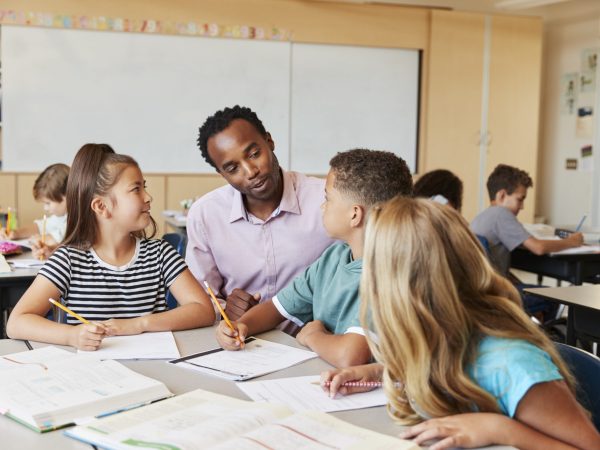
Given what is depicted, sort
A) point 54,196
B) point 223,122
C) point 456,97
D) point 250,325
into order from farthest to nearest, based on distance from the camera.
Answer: point 456,97
point 54,196
point 223,122
point 250,325

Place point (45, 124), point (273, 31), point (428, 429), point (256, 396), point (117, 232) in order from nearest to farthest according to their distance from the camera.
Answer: point (428, 429)
point (256, 396)
point (117, 232)
point (45, 124)
point (273, 31)

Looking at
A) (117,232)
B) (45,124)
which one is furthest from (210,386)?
(45,124)

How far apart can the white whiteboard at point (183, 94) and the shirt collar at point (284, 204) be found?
4.24m

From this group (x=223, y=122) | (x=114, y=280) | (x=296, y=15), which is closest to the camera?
(x=114, y=280)

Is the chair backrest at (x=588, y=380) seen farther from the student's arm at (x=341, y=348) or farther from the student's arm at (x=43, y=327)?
the student's arm at (x=43, y=327)

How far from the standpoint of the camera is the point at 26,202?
6.01 meters

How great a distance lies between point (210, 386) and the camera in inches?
54.4

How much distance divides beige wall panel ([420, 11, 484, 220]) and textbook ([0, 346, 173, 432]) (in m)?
5.95

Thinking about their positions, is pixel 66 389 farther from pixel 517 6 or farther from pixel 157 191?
pixel 517 6

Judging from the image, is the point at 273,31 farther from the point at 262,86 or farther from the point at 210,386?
the point at 210,386

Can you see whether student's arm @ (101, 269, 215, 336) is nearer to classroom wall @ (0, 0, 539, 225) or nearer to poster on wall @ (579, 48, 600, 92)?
classroom wall @ (0, 0, 539, 225)

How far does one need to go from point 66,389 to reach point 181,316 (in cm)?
58

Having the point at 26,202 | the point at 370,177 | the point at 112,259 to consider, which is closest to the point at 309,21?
the point at 26,202

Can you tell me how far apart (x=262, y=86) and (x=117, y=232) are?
4724mm
